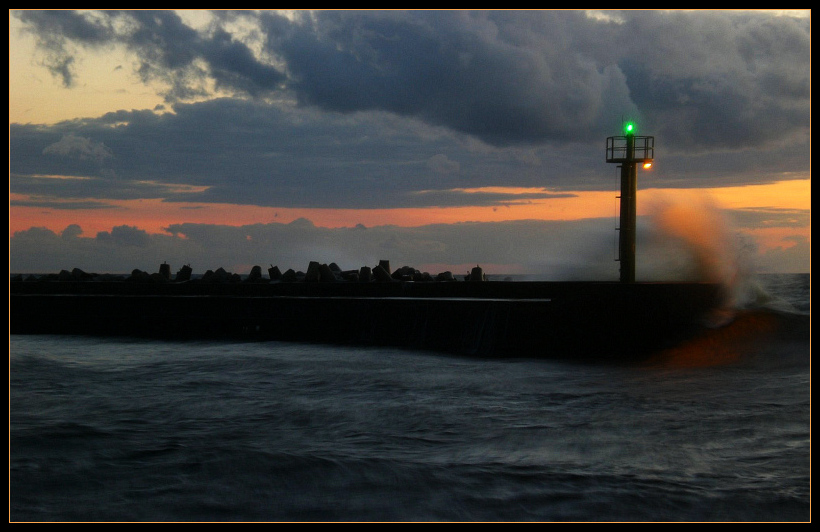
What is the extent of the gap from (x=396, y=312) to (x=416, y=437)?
7.71 m

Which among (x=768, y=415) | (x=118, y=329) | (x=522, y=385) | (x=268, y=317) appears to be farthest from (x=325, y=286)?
(x=768, y=415)

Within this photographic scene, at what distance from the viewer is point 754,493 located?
537cm

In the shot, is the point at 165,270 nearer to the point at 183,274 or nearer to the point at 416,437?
the point at 183,274

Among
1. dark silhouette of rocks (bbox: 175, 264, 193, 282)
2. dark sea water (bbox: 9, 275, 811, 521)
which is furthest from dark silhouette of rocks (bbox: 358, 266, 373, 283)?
dark silhouette of rocks (bbox: 175, 264, 193, 282)

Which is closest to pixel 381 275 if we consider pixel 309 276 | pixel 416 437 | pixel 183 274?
pixel 309 276

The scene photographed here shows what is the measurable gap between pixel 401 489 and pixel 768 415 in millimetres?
5180

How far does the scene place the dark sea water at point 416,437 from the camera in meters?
5.32

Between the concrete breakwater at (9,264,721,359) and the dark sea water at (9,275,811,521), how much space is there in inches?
26.7

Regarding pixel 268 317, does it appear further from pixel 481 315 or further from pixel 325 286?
pixel 481 315

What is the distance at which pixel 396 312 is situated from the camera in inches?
597

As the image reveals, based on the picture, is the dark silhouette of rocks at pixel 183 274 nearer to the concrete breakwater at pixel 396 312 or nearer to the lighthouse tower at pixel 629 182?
the concrete breakwater at pixel 396 312

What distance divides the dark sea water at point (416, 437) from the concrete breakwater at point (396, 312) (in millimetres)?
678

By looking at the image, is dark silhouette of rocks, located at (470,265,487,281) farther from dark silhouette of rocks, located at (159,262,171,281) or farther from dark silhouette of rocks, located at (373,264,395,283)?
dark silhouette of rocks, located at (159,262,171,281)

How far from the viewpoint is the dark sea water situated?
5316 millimetres
